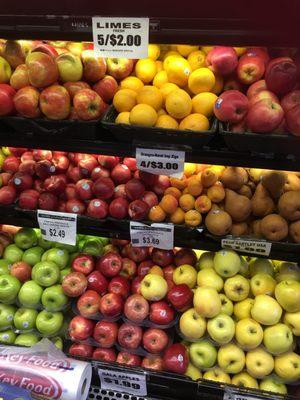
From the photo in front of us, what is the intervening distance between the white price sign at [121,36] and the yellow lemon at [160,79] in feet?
0.98

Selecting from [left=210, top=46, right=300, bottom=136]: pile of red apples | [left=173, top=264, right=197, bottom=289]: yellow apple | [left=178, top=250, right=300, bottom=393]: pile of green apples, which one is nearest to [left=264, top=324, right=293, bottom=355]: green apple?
[left=178, top=250, right=300, bottom=393]: pile of green apples

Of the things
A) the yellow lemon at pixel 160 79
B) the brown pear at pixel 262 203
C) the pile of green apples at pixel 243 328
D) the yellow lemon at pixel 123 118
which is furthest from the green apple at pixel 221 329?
the yellow lemon at pixel 160 79

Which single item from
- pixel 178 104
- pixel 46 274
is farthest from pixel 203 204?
pixel 46 274

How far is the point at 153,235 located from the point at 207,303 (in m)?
0.33

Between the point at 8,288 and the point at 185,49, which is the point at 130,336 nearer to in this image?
the point at 8,288

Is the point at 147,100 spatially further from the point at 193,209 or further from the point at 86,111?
the point at 193,209

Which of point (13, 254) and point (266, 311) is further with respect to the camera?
point (13, 254)

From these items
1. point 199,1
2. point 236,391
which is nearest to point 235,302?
point 236,391

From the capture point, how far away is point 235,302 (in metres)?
1.54

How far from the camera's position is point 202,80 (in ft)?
4.40

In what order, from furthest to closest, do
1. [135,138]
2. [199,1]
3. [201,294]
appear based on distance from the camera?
Result: [201,294] < [135,138] < [199,1]

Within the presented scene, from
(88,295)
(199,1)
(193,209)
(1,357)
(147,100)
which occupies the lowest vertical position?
(1,357)

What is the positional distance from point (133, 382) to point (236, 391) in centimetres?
39

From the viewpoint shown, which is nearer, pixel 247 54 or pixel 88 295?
pixel 247 54
